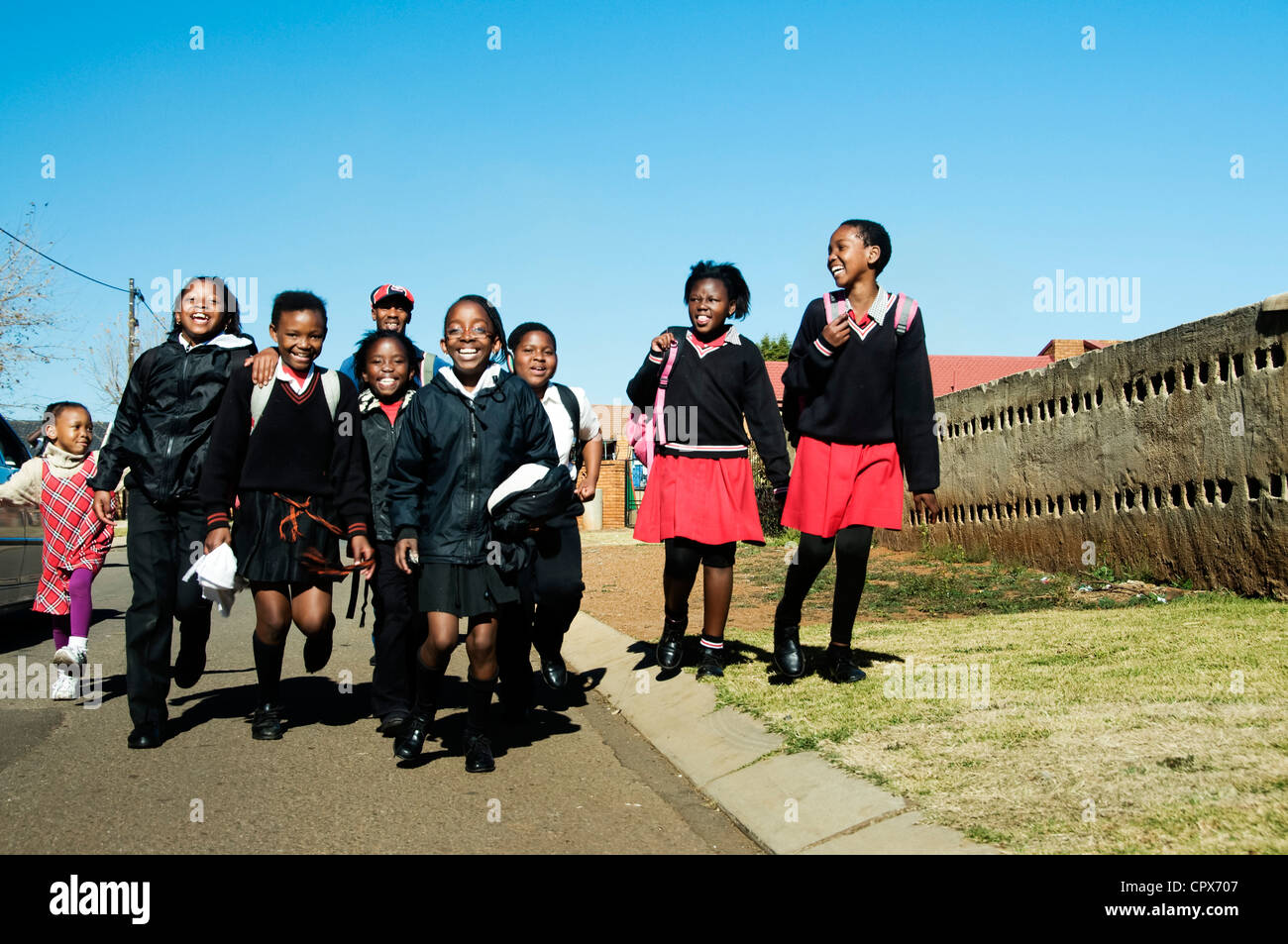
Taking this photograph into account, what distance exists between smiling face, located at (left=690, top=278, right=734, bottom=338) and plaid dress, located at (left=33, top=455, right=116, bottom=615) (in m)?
3.93

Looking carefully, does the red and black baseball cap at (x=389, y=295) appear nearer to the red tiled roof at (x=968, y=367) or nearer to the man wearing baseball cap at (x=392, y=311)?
the man wearing baseball cap at (x=392, y=311)

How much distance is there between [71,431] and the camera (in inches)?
297

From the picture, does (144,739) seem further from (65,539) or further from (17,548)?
(17,548)

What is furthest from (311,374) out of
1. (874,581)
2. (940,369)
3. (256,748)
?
(940,369)

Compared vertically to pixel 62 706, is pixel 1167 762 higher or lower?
higher

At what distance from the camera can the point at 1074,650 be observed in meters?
5.94

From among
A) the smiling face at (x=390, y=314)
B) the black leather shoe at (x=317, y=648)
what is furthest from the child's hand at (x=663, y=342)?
the black leather shoe at (x=317, y=648)

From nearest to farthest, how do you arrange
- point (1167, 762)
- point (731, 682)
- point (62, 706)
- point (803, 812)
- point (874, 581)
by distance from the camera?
point (1167, 762), point (803, 812), point (731, 682), point (62, 706), point (874, 581)

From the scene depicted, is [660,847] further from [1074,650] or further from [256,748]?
[1074,650]

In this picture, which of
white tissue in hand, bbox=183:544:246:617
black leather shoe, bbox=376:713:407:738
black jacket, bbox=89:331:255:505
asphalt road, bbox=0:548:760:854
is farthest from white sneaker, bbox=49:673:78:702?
black leather shoe, bbox=376:713:407:738

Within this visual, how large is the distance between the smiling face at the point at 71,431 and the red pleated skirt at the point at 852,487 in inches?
194

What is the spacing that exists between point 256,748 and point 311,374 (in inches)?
71.3

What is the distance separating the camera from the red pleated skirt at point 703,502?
597cm

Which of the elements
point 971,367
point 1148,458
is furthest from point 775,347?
point 1148,458
